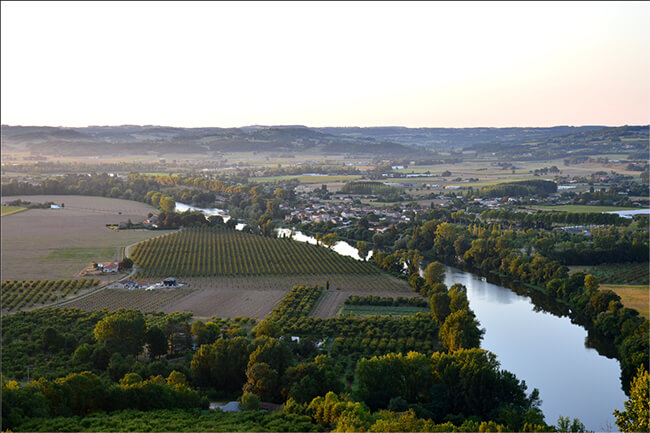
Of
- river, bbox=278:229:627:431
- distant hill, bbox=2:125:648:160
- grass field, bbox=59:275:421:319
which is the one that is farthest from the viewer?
distant hill, bbox=2:125:648:160

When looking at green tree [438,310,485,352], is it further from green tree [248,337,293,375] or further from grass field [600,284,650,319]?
grass field [600,284,650,319]

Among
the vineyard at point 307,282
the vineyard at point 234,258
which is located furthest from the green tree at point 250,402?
the vineyard at point 234,258

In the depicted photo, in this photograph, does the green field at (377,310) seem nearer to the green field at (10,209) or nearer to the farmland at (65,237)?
the farmland at (65,237)

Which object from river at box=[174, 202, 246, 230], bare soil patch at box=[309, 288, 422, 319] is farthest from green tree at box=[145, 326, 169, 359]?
river at box=[174, 202, 246, 230]

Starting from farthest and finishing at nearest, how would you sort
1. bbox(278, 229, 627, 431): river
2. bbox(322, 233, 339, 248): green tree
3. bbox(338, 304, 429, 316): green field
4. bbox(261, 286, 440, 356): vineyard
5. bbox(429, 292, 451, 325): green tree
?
bbox(322, 233, 339, 248): green tree
bbox(338, 304, 429, 316): green field
bbox(429, 292, 451, 325): green tree
bbox(261, 286, 440, 356): vineyard
bbox(278, 229, 627, 431): river

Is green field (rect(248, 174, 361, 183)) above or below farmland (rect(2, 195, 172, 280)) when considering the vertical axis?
above

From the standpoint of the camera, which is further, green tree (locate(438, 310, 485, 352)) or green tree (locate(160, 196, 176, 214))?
green tree (locate(160, 196, 176, 214))

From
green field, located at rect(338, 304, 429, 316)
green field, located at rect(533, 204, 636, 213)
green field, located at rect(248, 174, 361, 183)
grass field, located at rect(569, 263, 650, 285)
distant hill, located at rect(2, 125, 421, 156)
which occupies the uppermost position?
distant hill, located at rect(2, 125, 421, 156)
